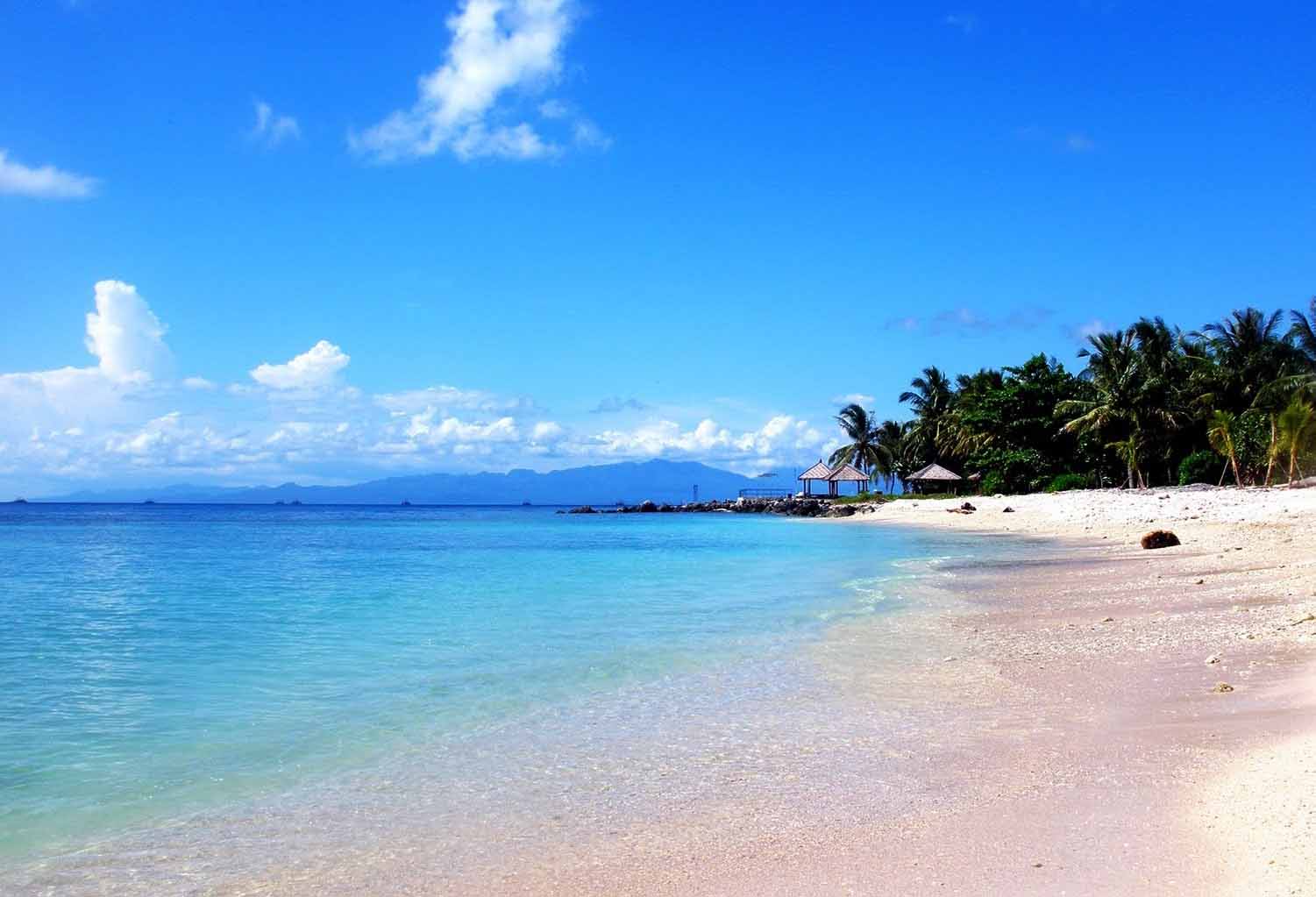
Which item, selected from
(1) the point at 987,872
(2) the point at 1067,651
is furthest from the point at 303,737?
(2) the point at 1067,651

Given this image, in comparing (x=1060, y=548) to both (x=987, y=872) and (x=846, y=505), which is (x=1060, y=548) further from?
(x=846, y=505)

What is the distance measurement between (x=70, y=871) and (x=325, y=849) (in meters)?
1.27

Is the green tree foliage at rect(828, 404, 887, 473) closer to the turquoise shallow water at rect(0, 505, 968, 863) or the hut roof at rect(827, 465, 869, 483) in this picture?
the hut roof at rect(827, 465, 869, 483)

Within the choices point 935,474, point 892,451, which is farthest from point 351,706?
point 892,451

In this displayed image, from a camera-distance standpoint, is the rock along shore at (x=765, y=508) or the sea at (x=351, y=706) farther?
the rock along shore at (x=765, y=508)

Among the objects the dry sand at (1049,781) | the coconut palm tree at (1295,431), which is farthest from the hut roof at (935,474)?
the dry sand at (1049,781)

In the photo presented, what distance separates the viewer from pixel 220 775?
6.45 metres

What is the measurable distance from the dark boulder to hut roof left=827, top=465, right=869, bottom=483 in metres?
54.1

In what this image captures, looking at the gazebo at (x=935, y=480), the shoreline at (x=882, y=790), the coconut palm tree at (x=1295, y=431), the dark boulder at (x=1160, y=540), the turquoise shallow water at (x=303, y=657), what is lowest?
the turquoise shallow water at (x=303, y=657)

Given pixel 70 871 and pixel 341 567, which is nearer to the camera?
pixel 70 871

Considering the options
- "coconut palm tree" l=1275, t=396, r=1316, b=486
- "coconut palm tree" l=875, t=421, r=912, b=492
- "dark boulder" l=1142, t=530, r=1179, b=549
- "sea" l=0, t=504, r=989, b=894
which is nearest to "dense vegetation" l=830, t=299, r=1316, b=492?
"coconut palm tree" l=1275, t=396, r=1316, b=486

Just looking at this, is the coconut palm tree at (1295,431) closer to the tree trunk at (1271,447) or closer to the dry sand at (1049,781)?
the tree trunk at (1271,447)

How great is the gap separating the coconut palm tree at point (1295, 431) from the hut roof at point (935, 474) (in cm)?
2656

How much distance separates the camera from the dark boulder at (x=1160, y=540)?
22469 millimetres
